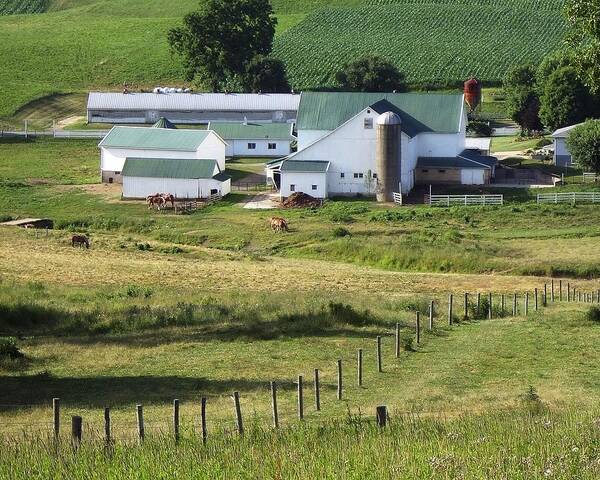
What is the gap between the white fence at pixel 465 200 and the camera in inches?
2773

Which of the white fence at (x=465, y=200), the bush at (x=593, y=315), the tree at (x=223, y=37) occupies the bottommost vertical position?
the bush at (x=593, y=315)

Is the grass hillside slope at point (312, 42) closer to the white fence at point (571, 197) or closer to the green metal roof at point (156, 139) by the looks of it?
the green metal roof at point (156, 139)

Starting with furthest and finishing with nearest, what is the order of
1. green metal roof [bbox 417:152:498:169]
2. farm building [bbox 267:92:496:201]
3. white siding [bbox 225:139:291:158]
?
white siding [bbox 225:139:291:158] → green metal roof [bbox 417:152:498:169] → farm building [bbox 267:92:496:201]

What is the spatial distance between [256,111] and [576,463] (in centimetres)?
9174

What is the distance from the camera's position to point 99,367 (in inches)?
1167

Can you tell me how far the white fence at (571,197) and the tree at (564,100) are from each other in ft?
79.9

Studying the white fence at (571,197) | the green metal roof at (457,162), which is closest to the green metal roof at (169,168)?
the green metal roof at (457,162)

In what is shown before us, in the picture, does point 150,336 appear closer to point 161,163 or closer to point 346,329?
point 346,329

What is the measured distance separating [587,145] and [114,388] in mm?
53144

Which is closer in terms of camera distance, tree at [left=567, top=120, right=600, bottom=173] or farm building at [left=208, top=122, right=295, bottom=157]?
tree at [left=567, top=120, right=600, bottom=173]

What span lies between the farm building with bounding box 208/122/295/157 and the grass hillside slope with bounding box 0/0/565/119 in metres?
26.7

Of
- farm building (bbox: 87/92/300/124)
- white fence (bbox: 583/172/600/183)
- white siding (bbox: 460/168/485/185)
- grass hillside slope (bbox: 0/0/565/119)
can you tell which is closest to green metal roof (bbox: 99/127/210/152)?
white siding (bbox: 460/168/485/185)

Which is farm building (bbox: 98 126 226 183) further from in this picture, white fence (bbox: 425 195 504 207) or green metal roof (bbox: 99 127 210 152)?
white fence (bbox: 425 195 504 207)

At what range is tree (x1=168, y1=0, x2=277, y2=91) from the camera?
370ft
